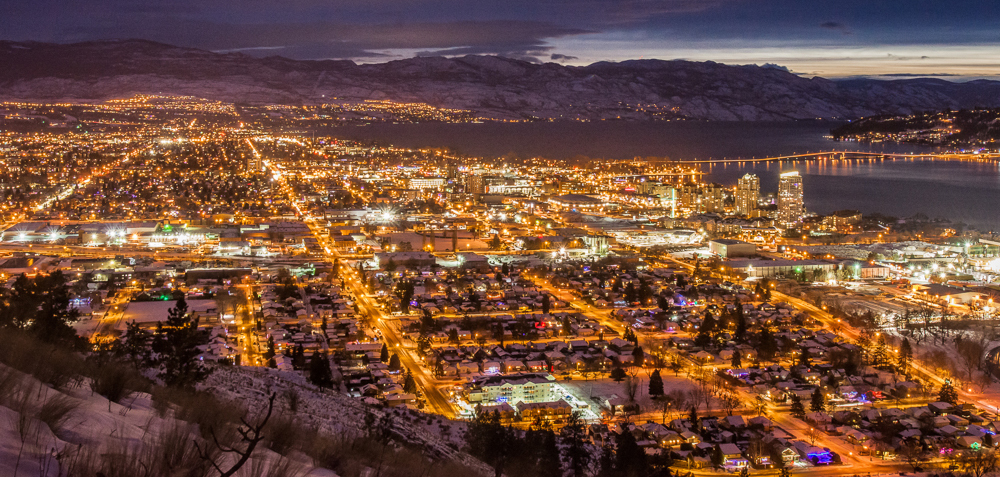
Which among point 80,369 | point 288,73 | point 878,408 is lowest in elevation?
point 878,408

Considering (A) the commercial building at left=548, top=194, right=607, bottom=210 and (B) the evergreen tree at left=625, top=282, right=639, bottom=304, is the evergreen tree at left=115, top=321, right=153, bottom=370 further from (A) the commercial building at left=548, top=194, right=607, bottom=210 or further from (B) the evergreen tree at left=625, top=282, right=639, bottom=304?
(A) the commercial building at left=548, top=194, right=607, bottom=210

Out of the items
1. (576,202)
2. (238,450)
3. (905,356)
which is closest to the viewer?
(238,450)

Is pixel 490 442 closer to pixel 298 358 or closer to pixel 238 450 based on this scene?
pixel 298 358

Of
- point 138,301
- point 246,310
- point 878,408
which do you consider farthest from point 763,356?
point 138,301

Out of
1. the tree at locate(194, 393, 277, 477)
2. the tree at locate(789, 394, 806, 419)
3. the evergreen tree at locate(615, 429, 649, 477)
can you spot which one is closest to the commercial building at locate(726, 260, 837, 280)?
the tree at locate(789, 394, 806, 419)

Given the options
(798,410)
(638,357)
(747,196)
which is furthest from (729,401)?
(747,196)

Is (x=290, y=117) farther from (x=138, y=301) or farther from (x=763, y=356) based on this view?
(x=763, y=356)

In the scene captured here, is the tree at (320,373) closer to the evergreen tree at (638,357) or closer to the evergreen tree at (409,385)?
the evergreen tree at (409,385)
